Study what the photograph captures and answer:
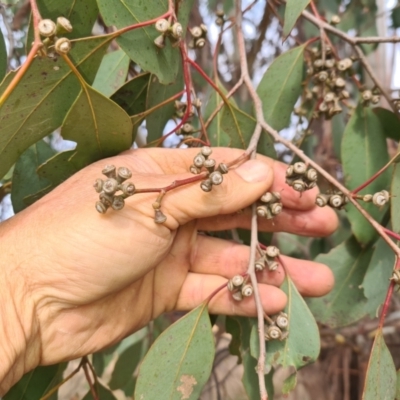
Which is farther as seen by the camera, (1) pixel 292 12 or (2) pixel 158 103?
(2) pixel 158 103

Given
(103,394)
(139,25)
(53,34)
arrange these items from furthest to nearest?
(103,394) < (139,25) < (53,34)

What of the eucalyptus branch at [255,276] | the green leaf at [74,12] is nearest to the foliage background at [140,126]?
the green leaf at [74,12]

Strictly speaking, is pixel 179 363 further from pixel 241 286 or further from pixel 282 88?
pixel 282 88

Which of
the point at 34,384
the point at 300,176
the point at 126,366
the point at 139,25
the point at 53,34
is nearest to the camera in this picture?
the point at 53,34

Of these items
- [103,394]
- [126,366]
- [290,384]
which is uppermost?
[290,384]

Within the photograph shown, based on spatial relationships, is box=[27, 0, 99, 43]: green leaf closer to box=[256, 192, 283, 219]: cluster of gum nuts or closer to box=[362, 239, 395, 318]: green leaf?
box=[256, 192, 283, 219]: cluster of gum nuts

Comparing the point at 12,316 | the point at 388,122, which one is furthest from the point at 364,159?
the point at 12,316

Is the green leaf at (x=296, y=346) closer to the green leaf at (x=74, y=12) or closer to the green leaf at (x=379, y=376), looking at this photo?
the green leaf at (x=379, y=376)

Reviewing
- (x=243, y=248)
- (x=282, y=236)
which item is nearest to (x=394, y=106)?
(x=243, y=248)
